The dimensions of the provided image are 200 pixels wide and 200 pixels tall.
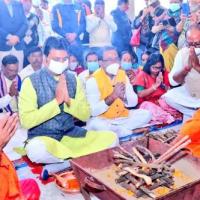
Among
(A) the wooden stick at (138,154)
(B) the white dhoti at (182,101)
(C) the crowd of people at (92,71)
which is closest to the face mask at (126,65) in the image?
(C) the crowd of people at (92,71)

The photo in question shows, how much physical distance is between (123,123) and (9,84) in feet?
4.51

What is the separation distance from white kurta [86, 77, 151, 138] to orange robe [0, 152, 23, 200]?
2.05 m

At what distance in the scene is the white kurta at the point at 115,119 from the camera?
156 inches

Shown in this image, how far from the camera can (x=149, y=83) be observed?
456 cm

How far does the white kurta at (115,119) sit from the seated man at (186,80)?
1.65ft

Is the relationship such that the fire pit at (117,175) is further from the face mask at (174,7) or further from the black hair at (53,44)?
the face mask at (174,7)

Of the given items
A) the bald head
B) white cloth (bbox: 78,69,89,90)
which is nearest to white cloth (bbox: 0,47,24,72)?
white cloth (bbox: 78,69,89,90)

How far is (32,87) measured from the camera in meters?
3.39

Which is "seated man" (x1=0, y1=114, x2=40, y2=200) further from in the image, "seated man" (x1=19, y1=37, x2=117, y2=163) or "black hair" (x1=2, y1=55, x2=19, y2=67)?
"black hair" (x1=2, y1=55, x2=19, y2=67)

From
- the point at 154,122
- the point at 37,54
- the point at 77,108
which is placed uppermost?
the point at 37,54

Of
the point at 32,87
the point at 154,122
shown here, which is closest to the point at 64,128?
the point at 32,87

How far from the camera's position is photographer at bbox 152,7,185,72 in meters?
4.67

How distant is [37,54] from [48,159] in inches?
41.8

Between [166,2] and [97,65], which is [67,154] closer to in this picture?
[97,65]
